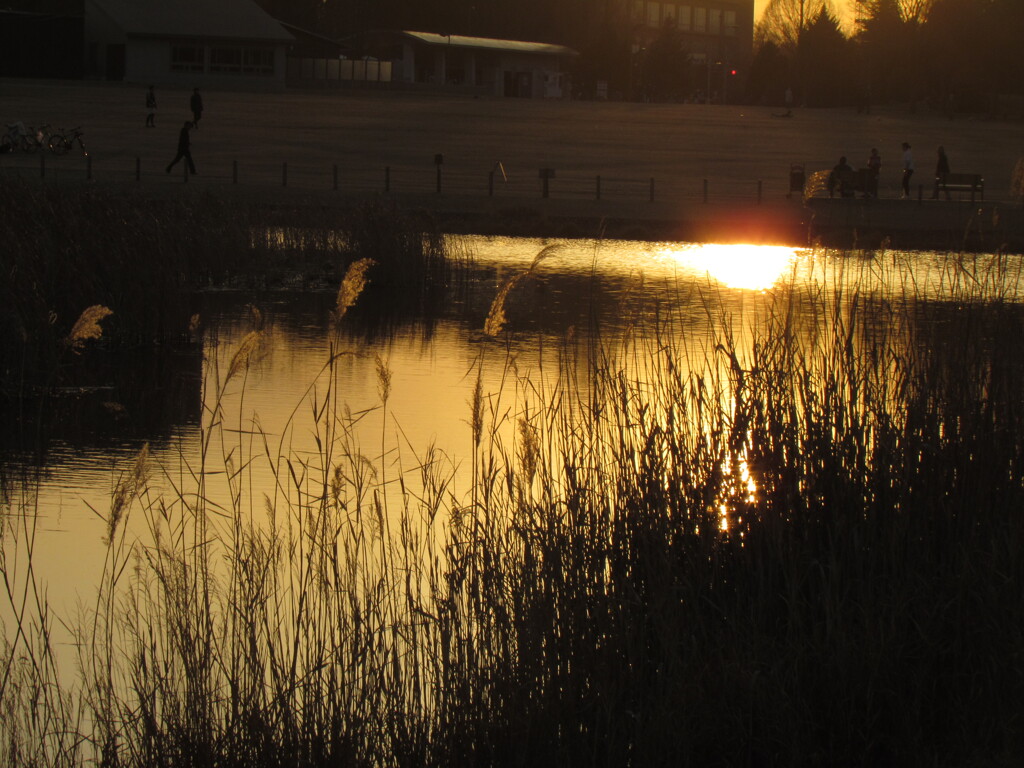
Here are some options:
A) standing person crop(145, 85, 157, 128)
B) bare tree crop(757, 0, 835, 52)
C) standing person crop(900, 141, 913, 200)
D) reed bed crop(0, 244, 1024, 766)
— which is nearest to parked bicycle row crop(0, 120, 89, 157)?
standing person crop(145, 85, 157, 128)

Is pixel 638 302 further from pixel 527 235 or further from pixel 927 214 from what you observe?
pixel 927 214

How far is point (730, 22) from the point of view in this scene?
10400cm

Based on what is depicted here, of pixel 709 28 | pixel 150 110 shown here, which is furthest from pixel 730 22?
pixel 150 110

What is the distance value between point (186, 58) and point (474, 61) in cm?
2156

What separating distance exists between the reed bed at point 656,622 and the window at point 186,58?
54.0 metres

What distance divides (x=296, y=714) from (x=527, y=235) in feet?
72.7

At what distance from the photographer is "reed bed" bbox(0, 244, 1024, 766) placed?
4.04 m

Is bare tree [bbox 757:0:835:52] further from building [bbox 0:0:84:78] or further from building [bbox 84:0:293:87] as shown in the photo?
building [bbox 0:0:84:78]

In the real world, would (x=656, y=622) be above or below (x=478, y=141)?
below

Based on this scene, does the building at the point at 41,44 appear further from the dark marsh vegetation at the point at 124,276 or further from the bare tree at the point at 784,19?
the bare tree at the point at 784,19

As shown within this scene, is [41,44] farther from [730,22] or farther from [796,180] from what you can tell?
[730,22]

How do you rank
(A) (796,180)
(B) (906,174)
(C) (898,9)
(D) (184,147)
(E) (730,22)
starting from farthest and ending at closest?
(E) (730,22), (C) (898,9), (B) (906,174), (A) (796,180), (D) (184,147)

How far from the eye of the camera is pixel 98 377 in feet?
35.5

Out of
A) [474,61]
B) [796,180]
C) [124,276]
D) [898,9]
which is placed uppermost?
[898,9]
